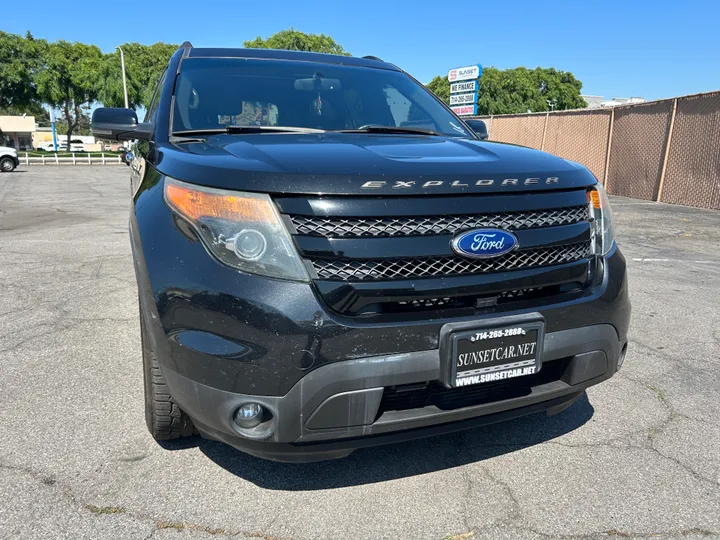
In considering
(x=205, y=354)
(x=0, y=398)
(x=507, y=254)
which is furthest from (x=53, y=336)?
(x=507, y=254)

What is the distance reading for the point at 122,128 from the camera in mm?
2854

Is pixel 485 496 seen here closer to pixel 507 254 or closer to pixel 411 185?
A: pixel 507 254

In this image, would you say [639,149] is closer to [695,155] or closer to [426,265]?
[695,155]

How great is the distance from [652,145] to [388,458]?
14.0 m

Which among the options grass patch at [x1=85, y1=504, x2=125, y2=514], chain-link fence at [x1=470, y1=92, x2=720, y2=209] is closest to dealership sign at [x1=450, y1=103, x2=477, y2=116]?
chain-link fence at [x1=470, y1=92, x2=720, y2=209]

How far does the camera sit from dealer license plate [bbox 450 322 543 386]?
188 cm

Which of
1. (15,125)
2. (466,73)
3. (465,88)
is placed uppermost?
(466,73)

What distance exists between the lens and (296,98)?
317cm

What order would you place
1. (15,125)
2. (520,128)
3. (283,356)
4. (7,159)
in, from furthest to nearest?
(15,125) < (7,159) < (520,128) < (283,356)

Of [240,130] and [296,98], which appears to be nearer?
[240,130]

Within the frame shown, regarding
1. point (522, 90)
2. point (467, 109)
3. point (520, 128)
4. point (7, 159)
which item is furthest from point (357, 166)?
point (522, 90)

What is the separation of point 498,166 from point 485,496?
127 cm

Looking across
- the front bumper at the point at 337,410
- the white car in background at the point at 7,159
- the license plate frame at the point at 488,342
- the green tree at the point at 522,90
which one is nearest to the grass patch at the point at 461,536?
the front bumper at the point at 337,410

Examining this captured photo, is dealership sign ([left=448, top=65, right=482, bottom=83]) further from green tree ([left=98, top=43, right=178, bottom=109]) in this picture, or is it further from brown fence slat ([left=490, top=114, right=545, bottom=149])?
green tree ([left=98, top=43, right=178, bottom=109])
